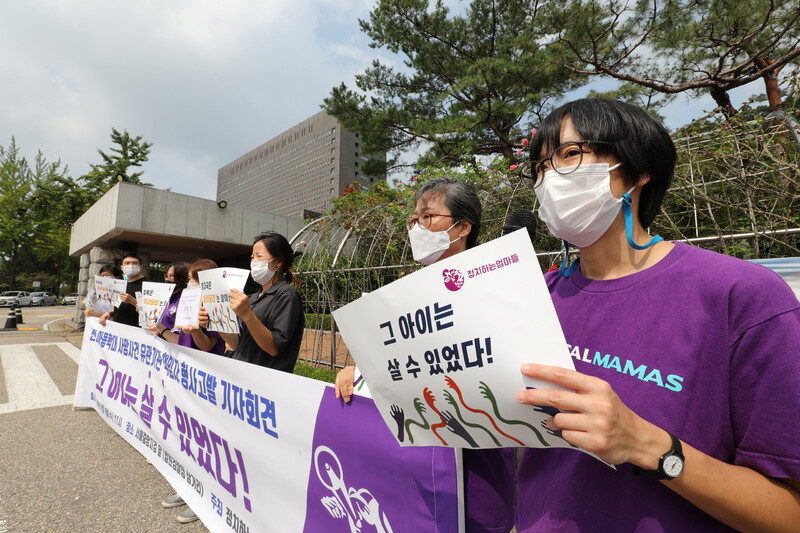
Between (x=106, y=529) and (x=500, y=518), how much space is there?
2835 mm

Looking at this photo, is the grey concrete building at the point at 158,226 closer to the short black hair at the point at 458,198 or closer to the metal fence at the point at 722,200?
the metal fence at the point at 722,200

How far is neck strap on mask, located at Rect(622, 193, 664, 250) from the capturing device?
93 centimetres

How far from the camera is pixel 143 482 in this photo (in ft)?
11.0

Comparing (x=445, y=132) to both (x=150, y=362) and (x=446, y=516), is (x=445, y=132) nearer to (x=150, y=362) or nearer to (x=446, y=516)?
(x=150, y=362)

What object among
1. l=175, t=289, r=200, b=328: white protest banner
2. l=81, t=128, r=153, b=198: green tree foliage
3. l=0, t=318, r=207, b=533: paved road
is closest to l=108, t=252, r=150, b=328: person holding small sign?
l=0, t=318, r=207, b=533: paved road

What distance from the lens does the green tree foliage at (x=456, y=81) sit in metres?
9.47

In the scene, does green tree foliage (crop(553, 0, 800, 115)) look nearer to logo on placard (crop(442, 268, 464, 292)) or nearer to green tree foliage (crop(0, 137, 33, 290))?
logo on placard (crop(442, 268, 464, 292))

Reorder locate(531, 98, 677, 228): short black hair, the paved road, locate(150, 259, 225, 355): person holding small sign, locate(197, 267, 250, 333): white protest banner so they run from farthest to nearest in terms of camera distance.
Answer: locate(150, 259, 225, 355): person holding small sign
the paved road
locate(197, 267, 250, 333): white protest banner
locate(531, 98, 677, 228): short black hair

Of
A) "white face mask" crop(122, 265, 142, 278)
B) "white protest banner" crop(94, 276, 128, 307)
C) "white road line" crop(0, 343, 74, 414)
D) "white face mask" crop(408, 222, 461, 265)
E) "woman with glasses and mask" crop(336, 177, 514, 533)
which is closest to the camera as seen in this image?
"woman with glasses and mask" crop(336, 177, 514, 533)

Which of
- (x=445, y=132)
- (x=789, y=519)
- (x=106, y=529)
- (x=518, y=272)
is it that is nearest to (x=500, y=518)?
(x=789, y=519)

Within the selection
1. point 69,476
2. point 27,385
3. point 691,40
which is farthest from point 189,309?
point 691,40

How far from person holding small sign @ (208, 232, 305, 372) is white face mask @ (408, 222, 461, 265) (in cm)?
115

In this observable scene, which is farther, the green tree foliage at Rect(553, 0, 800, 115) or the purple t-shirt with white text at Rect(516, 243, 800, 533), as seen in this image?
Result: the green tree foliage at Rect(553, 0, 800, 115)

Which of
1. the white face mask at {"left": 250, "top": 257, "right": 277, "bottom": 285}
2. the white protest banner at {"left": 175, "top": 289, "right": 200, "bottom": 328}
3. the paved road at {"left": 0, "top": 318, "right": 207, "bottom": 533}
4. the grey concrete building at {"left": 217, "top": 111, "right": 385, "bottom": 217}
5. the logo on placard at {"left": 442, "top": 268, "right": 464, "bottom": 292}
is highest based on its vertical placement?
the grey concrete building at {"left": 217, "top": 111, "right": 385, "bottom": 217}
